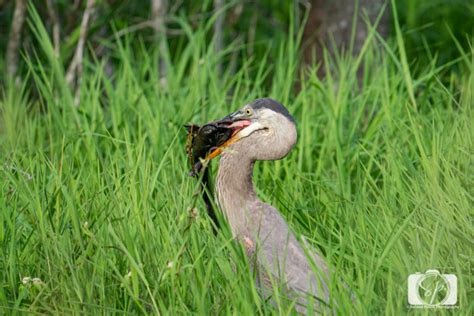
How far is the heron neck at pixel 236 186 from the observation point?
362 centimetres

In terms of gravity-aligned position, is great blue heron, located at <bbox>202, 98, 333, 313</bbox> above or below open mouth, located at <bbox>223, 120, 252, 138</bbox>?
below

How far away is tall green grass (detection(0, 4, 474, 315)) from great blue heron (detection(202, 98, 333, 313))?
101mm

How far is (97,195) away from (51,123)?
1.28 meters

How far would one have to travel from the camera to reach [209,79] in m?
5.69

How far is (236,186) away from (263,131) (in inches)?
8.2

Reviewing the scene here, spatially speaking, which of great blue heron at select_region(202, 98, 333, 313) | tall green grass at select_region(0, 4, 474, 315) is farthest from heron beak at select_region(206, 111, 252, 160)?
tall green grass at select_region(0, 4, 474, 315)

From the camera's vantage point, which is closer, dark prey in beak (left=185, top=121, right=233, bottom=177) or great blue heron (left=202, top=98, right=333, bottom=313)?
great blue heron (left=202, top=98, right=333, bottom=313)

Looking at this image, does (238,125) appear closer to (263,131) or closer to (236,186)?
(263,131)

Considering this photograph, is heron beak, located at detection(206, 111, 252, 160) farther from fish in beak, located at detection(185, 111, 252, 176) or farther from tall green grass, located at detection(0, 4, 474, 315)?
tall green grass, located at detection(0, 4, 474, 315)

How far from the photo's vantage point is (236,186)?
3633 mm

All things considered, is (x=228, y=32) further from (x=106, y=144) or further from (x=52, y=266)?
(x=52, y=266)

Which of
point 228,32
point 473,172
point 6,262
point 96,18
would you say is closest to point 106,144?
point 6,262

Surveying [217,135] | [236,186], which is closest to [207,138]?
[217,135]

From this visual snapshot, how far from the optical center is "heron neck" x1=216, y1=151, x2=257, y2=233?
3617mm
